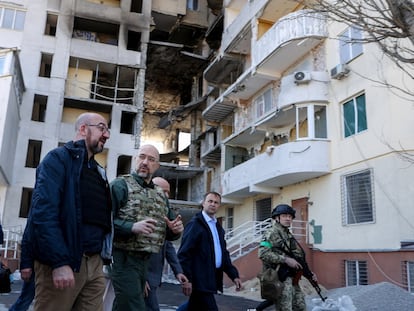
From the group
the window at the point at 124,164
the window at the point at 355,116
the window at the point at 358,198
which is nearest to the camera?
the window at the point at 358,198

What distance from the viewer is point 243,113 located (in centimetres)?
2397

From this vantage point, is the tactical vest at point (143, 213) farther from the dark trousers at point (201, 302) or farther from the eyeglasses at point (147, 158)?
the dark trousers at point (201, 302)

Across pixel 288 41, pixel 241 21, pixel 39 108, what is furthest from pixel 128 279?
pixel 39 108

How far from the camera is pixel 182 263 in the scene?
4867 millimetres

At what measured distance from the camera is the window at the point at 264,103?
20598 mm

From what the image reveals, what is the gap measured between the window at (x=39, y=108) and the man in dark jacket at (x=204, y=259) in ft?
75.2

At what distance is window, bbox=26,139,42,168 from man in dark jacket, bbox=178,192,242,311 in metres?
22.3

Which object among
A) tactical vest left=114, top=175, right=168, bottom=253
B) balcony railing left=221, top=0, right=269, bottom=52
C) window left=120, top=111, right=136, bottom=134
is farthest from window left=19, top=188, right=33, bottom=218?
tactical vest left=114, top=175, right=168, bottom=253

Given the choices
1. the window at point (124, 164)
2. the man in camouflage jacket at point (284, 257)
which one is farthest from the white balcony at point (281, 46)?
the man in camouflage jacket at point (284, 257)

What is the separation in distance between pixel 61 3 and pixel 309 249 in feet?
73.3

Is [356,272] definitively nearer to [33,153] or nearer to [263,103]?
[263,103]

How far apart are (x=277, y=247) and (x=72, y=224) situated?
330 cm

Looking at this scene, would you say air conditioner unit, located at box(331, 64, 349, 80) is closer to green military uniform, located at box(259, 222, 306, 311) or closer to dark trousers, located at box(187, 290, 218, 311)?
green military uniform, located at box(259, 222, 306, 311)

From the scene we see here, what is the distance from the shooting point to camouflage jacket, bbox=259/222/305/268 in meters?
5.31
